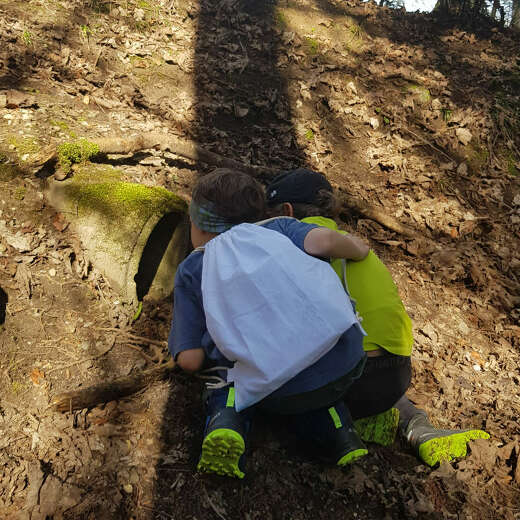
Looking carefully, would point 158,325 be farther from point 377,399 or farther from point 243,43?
point 243,43

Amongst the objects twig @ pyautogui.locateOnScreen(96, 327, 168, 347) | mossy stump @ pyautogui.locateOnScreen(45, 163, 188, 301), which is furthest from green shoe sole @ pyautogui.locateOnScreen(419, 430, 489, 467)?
mossy stump @ pyautogui.locateOnScreen(45, 163, 188, 301)

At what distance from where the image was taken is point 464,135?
585 centimetres

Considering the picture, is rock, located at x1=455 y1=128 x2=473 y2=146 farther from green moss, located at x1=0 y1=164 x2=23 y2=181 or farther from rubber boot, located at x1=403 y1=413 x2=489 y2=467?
green moss, located at x1=0 y1=164 x2=23 y2=181

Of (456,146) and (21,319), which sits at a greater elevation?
(456,146)

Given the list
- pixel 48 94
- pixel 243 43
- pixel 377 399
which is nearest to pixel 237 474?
pixel 377 399

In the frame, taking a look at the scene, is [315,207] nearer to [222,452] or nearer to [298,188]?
[298,188]

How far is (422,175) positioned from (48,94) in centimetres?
474

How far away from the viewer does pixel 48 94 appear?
4.50m

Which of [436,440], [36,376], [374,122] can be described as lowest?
[36,376]

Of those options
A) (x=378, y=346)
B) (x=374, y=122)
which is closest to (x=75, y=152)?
(x=378, y=346)

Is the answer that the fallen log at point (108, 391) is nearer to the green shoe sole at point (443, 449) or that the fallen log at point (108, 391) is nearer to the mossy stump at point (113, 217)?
the mossy stump at point (113, 217)

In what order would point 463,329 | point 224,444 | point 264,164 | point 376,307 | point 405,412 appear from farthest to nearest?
point 264,164, point 463,329, point 405,412, point 376,307, point 224,444

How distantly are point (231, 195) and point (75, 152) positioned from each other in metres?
1.97

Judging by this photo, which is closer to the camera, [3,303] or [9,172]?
[3,303]
